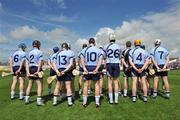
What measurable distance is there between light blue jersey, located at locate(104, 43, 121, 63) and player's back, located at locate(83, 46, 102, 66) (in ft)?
2.06

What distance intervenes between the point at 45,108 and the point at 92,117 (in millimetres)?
2528

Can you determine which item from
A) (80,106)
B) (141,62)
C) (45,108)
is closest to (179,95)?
(141,62)

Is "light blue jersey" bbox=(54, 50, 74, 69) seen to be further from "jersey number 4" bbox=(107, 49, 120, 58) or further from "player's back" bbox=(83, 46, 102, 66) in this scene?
"jersey number 4" bbox=(107, 49, 120, 58)

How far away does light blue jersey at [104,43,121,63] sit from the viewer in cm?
1198

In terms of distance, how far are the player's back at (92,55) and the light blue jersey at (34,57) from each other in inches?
85.6

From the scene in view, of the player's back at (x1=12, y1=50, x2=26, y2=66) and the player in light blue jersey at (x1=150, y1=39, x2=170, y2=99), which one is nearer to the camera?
the player in light blue jersey at (x1=150, y1=39, x2=170, y2=99)

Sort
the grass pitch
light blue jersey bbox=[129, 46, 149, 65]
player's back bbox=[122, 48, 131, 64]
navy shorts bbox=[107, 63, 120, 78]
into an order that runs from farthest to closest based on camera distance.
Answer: player's back bbox=[122, 48, 131, 64]
light blue jersey bbox=[129, 46, 149, 65]
navy shorts bbox=[107, 63, 120, 78]
the grass pitch

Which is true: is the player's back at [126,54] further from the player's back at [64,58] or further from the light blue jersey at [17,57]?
the light blue jersey at [17,57]

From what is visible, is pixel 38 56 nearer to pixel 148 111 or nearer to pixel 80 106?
pixel 80 106

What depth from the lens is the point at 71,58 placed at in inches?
469

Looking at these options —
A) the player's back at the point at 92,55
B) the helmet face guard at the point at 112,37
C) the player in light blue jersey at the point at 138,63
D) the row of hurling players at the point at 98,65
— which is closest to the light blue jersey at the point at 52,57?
the row of hurling players at the point at 98,65

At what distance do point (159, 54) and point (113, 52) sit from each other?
7.42ft

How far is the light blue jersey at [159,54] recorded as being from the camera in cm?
1270

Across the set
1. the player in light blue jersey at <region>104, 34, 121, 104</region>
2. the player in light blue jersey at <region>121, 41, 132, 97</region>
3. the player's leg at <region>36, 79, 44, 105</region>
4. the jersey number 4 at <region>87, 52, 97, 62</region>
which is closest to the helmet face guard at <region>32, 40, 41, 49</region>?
the player's leg at <region>36, 79, 44, 105</region>
